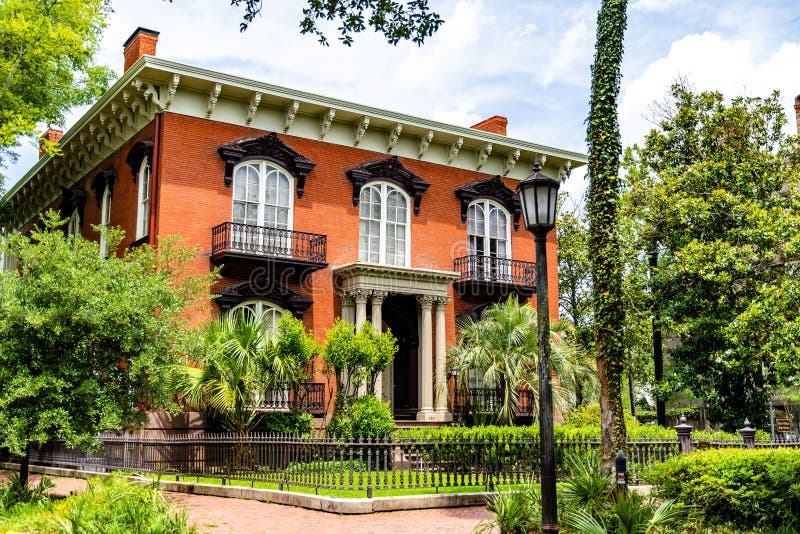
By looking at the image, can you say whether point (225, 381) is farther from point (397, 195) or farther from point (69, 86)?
point (69, 86)

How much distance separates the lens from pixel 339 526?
36.0ft

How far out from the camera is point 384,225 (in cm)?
2469

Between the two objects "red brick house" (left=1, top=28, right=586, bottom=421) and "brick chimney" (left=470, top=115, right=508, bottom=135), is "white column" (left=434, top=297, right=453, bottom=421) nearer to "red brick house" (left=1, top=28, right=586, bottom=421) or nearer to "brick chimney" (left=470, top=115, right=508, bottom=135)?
"red brick house" (left=1, top=28, right=586, bottom=421)

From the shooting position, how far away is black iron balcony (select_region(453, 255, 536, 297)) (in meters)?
25.5

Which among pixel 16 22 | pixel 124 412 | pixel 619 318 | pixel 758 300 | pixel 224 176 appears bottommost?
pixel 124 412

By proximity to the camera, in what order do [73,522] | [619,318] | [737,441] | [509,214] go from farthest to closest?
1. [509,214]
2. [737,441]
3. [619,318]
4. [73,522]

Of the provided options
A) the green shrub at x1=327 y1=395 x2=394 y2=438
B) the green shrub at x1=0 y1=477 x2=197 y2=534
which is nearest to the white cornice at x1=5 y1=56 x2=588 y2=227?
the green shrub at x1=327 y1=395 x2=394 y2=438

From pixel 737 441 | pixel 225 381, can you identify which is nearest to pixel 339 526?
pixel 225 381

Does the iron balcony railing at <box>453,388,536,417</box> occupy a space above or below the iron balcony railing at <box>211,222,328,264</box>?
below

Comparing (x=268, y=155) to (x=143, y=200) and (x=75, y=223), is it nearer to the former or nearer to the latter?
(x=143, y=200)

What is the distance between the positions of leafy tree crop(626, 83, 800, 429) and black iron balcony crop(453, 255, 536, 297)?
4.28 meters

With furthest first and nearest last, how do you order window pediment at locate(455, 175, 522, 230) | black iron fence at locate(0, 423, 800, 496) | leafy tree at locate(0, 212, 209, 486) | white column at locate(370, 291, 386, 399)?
window pediment at locate(455, 175, 522, 230)
white column at locate(370, 291, 386, 399)
black iron fence at locate(0, 423, 800, 496)
leafy tree at locate(0, 212, 209, 486)

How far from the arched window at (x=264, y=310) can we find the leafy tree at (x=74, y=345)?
771 centimetres

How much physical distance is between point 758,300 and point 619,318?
475 inches
